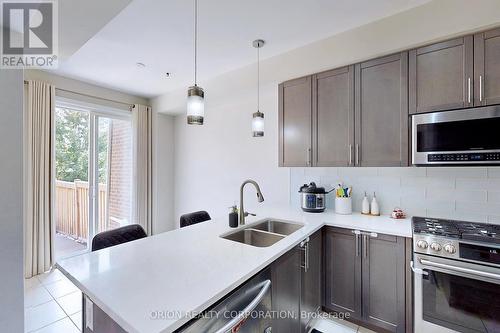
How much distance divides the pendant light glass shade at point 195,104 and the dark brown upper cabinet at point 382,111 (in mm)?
1493

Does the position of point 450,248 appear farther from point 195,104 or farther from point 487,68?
point 195,104

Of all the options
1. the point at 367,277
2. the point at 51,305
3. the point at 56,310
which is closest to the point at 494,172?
the point at 367,277

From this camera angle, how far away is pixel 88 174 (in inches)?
147

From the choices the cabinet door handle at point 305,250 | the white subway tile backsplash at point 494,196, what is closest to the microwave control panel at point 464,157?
the white subway tile backsplash at point 494,196

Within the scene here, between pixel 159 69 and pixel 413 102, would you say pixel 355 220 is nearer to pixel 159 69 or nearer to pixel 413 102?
pixel 413 102

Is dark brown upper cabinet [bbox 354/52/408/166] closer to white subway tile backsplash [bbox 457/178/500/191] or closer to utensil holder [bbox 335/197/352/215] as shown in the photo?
utensil holder [bbox 335/197/352/215]

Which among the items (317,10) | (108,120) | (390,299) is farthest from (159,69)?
(390,299)

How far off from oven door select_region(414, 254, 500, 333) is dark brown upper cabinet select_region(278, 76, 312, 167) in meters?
1.33

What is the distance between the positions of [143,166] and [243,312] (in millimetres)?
3742

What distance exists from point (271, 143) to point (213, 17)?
167 centimetres

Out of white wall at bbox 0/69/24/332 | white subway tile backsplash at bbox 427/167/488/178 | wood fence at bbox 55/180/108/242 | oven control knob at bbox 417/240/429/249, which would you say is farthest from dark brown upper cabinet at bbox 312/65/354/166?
wood fence at bbox 55/180/108/242

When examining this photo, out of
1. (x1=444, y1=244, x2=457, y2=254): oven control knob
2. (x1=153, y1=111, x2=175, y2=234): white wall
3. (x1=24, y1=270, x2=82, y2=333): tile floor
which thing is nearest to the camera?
(x1=444, y1=244, x2=457, y2=254): oven control knob

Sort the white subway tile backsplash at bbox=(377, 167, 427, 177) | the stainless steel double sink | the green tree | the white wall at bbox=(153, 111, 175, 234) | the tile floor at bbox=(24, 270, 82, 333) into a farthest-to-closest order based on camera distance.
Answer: the white wall at bbox=(153, 111, 175, 234)
the green tree
the white subway tile backsplash at bbox=(377, 167, 427, 177)
the tile floor at bbox=(24, 270, 82, 333)
the stainless steel double sink

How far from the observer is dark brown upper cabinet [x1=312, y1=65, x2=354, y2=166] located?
2.25 m
